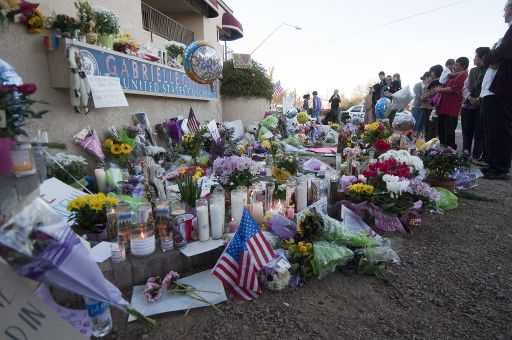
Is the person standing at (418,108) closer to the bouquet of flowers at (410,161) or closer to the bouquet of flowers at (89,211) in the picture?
A: the bouquet of flowers at (410,161)

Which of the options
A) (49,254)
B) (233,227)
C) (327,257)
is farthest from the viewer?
(233,227)

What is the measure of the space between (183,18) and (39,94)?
8.95 meters

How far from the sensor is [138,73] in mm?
5234

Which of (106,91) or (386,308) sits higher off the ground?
(106,91)

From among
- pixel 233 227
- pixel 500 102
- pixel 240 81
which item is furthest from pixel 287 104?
pixel 233 227

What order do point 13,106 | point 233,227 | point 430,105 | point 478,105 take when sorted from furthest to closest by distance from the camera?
point 430,105 < point 478,105 < point 233,227 < point 13,106

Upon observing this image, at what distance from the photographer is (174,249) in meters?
2.33

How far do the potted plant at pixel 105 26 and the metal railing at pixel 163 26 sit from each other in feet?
15.6

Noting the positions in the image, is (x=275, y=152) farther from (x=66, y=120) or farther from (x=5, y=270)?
(x=5, y=270)

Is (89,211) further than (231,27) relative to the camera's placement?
No

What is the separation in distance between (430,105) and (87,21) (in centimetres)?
687

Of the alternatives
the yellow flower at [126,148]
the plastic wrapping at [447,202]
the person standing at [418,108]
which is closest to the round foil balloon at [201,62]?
the yellow flower at [126,148]

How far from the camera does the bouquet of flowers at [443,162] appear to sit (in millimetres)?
4109

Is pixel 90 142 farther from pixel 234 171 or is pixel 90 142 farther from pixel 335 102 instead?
pixel 335 102
